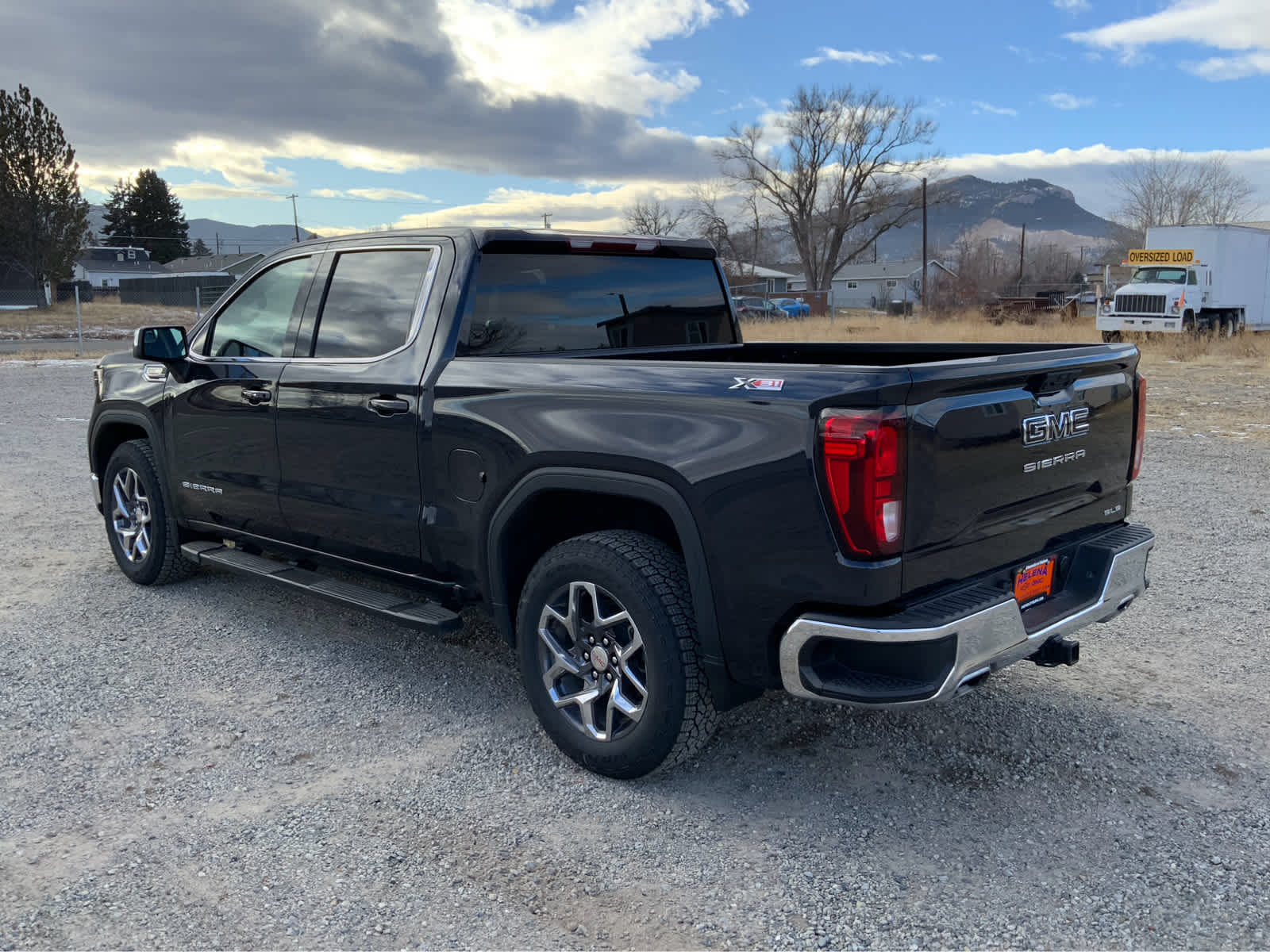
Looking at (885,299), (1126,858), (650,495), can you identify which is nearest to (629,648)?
(650,495)

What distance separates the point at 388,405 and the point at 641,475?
1286 mm

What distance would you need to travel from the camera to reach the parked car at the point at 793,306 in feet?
156

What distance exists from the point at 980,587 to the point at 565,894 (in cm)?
152

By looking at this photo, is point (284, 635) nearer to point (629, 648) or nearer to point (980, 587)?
point (629, 648)

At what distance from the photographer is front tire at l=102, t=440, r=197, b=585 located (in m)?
5.46

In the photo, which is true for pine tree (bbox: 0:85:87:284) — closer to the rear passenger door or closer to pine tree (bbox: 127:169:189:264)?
pine tree (bbox: 127:169:189:264)

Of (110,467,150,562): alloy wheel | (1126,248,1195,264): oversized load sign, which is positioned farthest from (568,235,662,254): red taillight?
(1126,248,1195,264): oversized load sign

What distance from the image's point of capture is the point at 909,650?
280cm

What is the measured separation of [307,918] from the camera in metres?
2.70

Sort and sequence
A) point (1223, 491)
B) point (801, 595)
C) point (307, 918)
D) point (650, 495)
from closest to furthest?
point (307, 918), point (801, 595), point (650, 495), point (1223, 491)

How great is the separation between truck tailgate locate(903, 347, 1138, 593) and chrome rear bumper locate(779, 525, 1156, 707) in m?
0.12

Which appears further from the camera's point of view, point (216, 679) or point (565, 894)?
point (216, 679)

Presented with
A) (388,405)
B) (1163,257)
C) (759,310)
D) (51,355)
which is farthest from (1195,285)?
(51,355)

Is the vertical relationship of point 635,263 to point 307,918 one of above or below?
above
